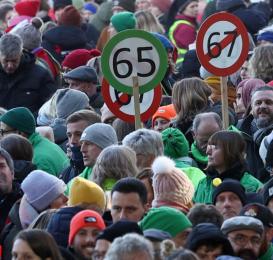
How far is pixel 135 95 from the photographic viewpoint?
59.3 ft

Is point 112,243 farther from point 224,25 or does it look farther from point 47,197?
point 224,25

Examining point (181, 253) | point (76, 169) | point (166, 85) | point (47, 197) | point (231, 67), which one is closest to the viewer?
point (181, 253)

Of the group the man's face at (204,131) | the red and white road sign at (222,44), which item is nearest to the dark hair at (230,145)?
the man's face at (204,131)

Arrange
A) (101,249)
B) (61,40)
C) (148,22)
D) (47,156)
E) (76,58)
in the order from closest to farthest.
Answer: (101,249) < (47,156) < (76,58) < (61,40) < (148,22)

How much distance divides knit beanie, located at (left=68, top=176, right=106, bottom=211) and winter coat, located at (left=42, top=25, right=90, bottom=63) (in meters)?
10.4

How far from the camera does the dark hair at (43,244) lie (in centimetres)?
1351

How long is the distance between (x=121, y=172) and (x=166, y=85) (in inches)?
249

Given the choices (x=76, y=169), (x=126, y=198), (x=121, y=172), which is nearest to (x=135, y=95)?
(x=76, y=169)

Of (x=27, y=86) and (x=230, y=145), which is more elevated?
(x=230, y=145)

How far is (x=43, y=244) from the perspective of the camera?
13.6 meters

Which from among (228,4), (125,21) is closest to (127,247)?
(125,21)

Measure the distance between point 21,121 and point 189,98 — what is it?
70.1 inches

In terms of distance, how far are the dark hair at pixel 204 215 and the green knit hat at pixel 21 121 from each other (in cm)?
417

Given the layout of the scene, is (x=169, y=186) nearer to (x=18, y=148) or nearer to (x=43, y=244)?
(x=43, y=244)
